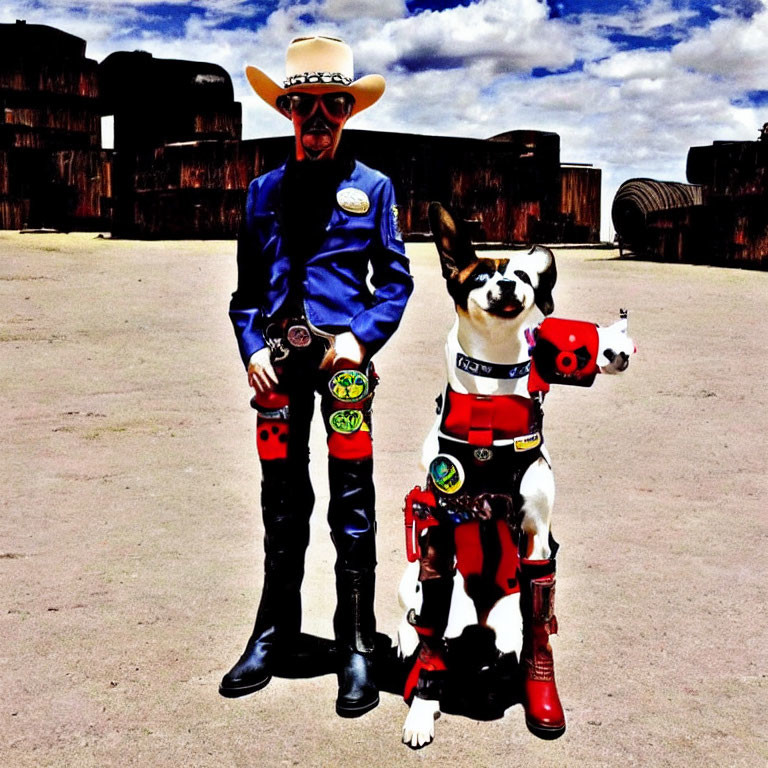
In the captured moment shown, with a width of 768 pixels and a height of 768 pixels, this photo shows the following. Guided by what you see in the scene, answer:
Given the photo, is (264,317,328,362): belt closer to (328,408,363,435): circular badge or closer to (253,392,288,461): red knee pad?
(253,392,288,461): red knee pad

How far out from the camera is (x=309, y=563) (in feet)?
16.7

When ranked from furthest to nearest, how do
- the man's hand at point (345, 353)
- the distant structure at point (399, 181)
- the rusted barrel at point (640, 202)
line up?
the distant structure at point (399, 181) < the rusted barrel at point (640, 202) < the man's hand at point (345, 353)

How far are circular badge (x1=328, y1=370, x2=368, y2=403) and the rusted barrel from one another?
20031 millimetres

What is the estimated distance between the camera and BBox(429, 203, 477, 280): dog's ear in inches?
129

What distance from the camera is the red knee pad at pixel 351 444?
3576 millimetres

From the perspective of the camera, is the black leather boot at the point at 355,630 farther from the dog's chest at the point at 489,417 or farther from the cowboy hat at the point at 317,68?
the cowboy hat at the point at 317,68

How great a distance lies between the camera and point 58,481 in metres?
6.35

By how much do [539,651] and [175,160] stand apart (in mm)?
21304

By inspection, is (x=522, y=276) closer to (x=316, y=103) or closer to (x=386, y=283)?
(x=386, y=283)

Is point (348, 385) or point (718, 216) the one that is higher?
point (718, 216)

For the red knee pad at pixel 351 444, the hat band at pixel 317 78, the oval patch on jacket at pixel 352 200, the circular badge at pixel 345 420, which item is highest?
the hat band at pixel 317 78

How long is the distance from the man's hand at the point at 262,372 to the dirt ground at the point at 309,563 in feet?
3.75

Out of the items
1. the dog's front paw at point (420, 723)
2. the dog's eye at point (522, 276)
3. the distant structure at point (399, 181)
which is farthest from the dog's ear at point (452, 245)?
the distant structure at point (399, 181)

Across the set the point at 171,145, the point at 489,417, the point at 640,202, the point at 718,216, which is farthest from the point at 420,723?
the point at 171,145
